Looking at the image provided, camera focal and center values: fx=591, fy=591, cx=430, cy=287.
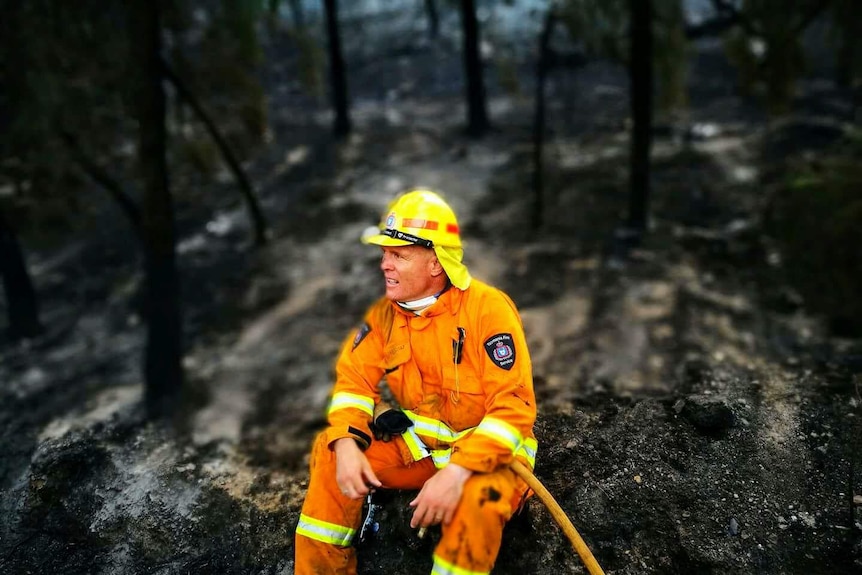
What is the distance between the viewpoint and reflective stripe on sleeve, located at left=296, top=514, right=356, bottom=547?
8.27 ft

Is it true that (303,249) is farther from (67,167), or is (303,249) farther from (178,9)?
(178,9)

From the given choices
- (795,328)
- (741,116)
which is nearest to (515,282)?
(795,328)

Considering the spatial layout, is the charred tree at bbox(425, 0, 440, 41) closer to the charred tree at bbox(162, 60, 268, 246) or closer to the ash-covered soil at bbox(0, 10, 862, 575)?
the ash-covered soil at bbox(0, 10, 862, 575)

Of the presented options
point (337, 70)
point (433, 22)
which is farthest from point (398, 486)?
point (433, 22)

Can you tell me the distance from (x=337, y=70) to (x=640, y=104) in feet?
28.3

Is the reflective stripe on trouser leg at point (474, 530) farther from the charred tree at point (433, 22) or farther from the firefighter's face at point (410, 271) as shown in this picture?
the charred tree at point (433, 22)

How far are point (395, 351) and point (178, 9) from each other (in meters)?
7.16

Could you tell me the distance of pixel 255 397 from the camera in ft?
25.6

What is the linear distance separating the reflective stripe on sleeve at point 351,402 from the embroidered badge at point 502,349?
634 millimetres

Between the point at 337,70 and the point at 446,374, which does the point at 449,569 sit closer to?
the point at 446,374

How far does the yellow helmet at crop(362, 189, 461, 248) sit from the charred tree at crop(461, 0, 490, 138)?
13.0 metres

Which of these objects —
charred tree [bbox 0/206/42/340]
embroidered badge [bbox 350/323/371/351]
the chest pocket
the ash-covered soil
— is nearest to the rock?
the ash-covered soil

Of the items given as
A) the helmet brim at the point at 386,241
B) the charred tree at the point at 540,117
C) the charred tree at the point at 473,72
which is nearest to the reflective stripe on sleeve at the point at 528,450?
the helmet brim at the point at 386,241

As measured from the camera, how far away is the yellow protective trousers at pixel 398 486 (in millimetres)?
2250
